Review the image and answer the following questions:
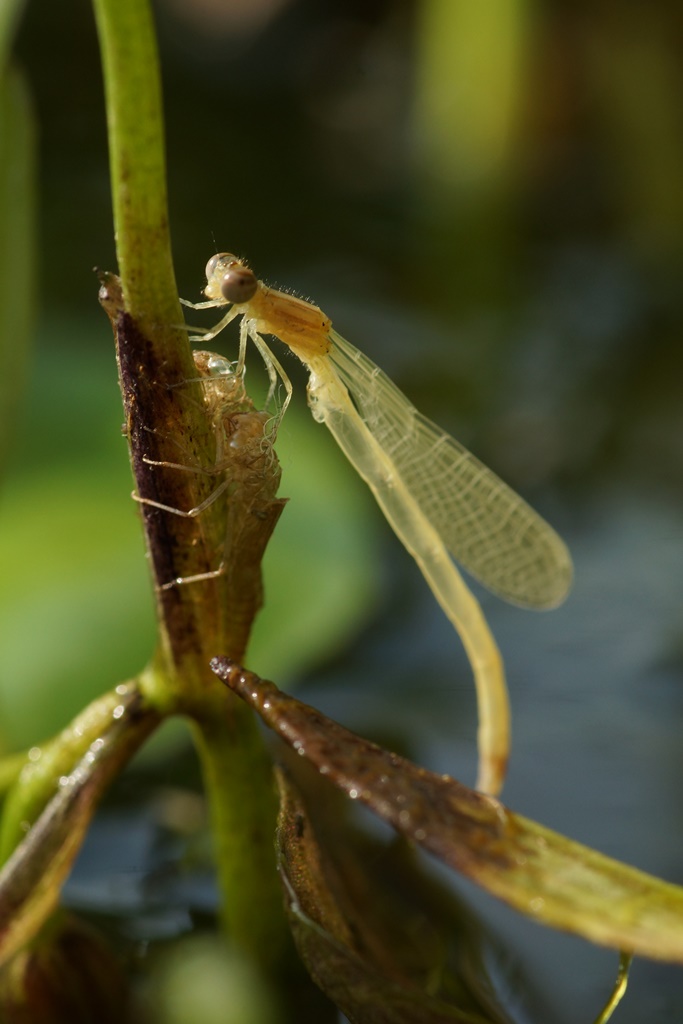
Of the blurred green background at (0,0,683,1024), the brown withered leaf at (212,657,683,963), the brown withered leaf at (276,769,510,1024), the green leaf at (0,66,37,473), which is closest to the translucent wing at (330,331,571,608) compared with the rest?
the blurred green background at (0,0,683,1024)

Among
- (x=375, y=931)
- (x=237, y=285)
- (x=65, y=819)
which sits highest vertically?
(x=237, y=285)

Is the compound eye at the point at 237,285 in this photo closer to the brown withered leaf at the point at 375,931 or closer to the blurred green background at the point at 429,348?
the blurred green background at the point at 429,348

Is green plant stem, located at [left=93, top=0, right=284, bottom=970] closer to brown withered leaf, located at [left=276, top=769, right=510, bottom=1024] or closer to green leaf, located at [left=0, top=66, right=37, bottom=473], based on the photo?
→ brown withered leaf, located at [left=276, top=769, right=510, bottom=1024]

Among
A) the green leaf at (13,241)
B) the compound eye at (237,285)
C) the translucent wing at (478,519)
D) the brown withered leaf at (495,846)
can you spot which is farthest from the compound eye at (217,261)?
the brown withered leaf at (495,846)

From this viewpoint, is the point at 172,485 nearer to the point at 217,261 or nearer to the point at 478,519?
the point at 217,261

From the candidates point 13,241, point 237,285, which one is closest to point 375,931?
point 237,285
